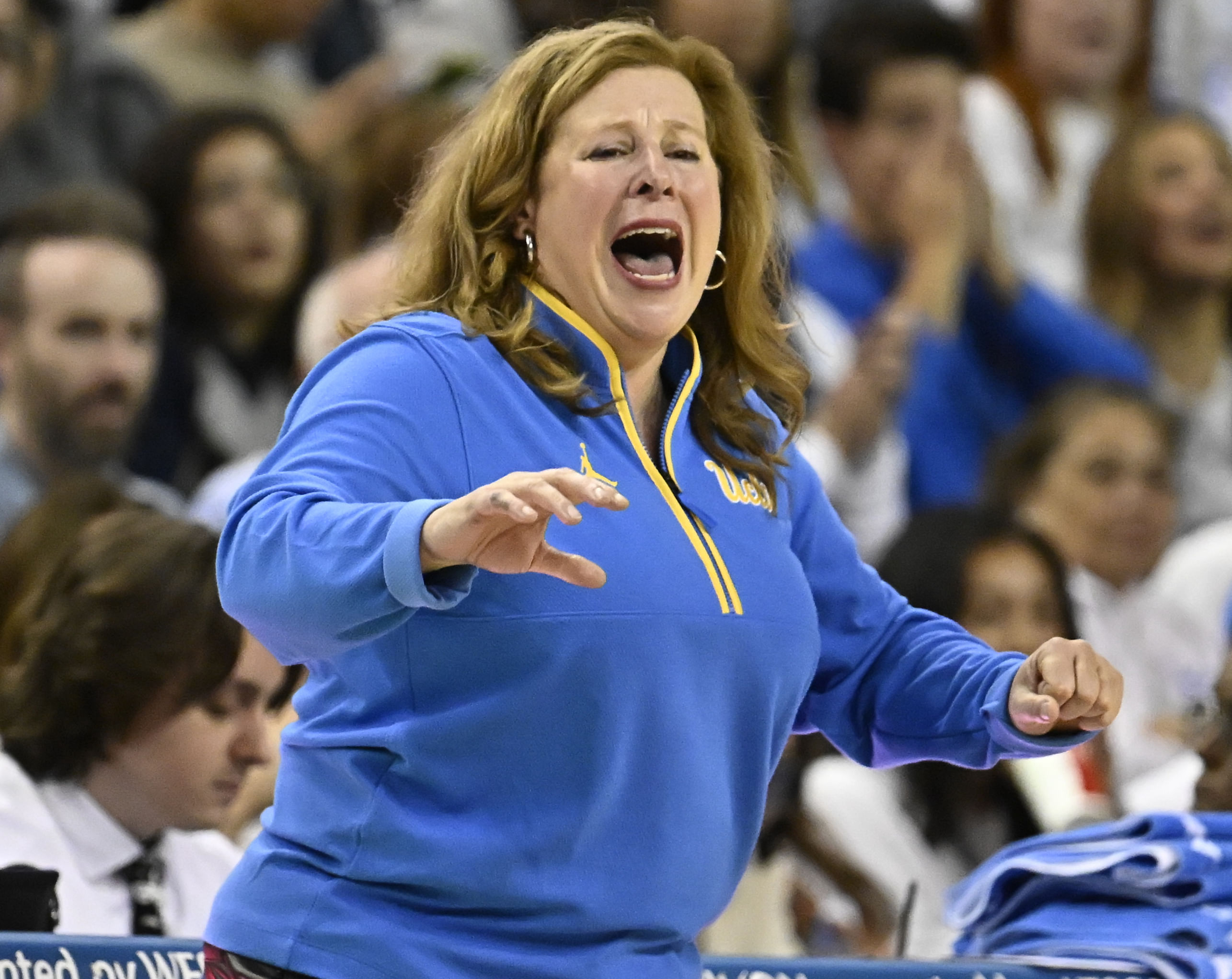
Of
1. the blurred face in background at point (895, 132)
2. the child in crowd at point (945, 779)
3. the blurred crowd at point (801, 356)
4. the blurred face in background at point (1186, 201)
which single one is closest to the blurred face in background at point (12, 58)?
the blurred crowd at point (801, 356)

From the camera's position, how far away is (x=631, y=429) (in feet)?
6.26

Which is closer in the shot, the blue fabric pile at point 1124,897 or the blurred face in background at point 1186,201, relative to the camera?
the blue fabric pile at point 1124,897

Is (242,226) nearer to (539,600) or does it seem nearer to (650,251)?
(650,251)

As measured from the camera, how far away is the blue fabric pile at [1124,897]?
2281 mm

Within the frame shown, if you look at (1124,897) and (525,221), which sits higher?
Result: (525,221)

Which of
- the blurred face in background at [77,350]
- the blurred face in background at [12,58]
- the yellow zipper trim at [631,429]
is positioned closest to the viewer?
the yellow zipper trim at [631,429]

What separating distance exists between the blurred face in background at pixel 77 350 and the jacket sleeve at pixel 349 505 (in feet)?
8.48

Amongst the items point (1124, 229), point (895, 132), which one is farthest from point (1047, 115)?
point (895, 132)

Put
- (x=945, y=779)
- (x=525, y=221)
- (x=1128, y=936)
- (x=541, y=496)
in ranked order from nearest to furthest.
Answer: (x=541, y=496)
(x=525, y=221)
(x=1128, y=936)
(x=945, y=779)

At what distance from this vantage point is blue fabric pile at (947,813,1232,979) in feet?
7.48

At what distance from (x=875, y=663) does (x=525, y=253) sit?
0.56m

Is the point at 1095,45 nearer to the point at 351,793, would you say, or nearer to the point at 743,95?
the point at 743,95

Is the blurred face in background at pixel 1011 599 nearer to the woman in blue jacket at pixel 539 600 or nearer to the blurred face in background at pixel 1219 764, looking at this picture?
the blurred face in background at pixel 1219 764

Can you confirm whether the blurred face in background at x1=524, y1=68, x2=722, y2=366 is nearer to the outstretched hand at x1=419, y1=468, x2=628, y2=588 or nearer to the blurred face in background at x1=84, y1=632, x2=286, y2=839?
the outstretched hand at x1=419, y1=468, x2=628, y2=588
